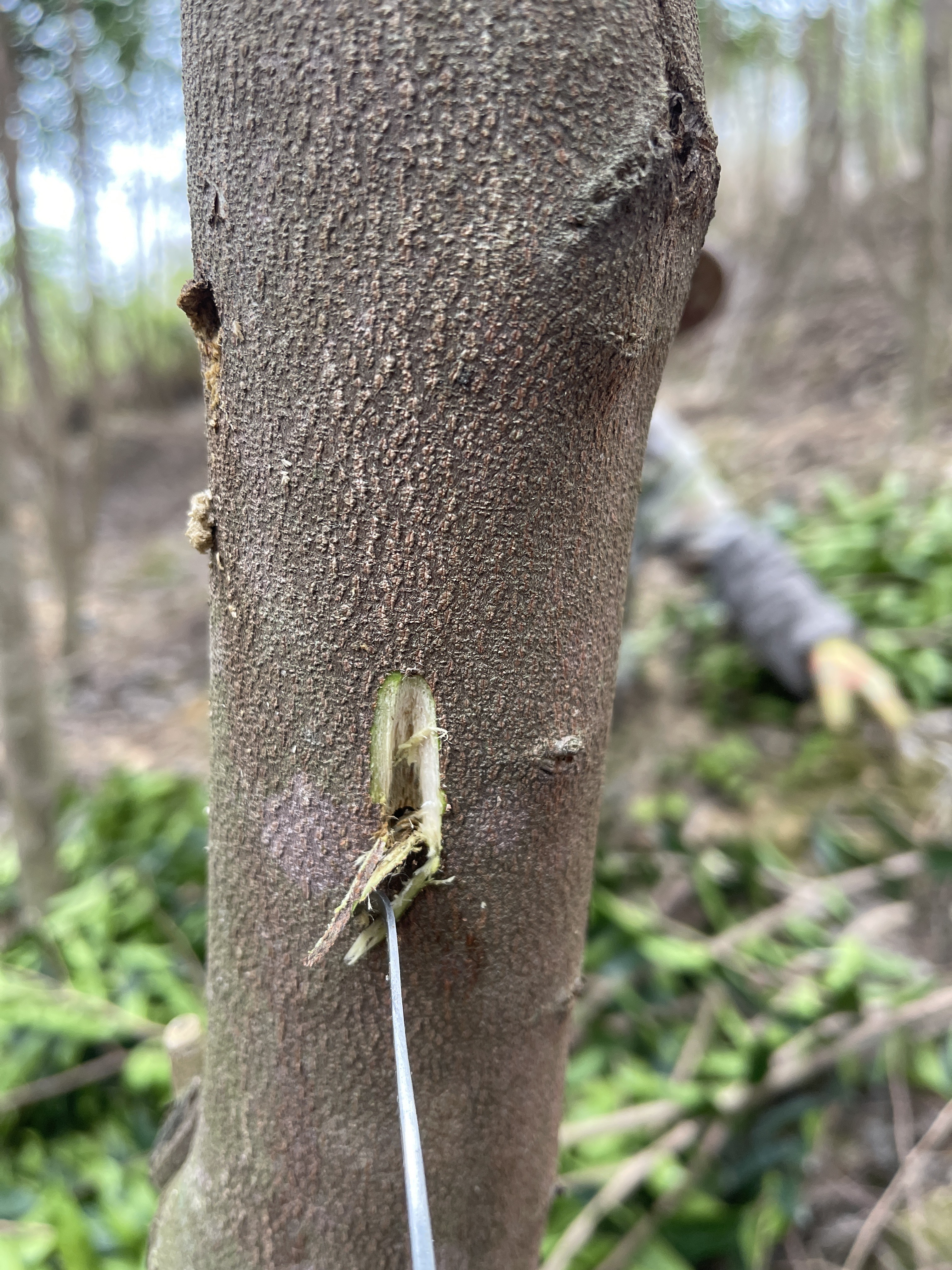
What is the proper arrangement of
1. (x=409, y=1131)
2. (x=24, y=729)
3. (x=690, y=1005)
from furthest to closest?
1. (x=24, y=729)
2. (x=690, y=1005)
3. (x=409, y=1131)

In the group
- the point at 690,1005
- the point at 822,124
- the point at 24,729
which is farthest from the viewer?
the point at 822,124

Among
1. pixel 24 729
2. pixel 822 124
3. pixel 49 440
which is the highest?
pixel 822 124

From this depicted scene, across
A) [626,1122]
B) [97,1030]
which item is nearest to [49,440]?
[97,1030]

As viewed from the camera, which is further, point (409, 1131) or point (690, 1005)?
point (690, 1005)

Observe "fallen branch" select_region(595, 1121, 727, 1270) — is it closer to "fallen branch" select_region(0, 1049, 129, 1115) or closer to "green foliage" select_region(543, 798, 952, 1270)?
"green foliage" select_region(543, 798, 952, 1270)

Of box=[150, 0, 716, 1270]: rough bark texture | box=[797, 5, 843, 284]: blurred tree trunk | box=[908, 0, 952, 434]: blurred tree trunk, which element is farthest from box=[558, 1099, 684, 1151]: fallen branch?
box=[797, 5, 843, 284]: blurred tree trunk

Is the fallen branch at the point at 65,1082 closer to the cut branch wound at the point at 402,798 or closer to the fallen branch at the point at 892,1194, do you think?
the fallen branch at the point at 892,1194

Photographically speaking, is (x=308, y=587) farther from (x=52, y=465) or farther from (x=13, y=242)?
(x=52, y=465)

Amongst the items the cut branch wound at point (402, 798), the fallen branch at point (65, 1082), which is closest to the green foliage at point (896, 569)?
the fallen branch at point (65, 1082)

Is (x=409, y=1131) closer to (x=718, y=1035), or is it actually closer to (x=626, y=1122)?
(x=626, y=1122)
